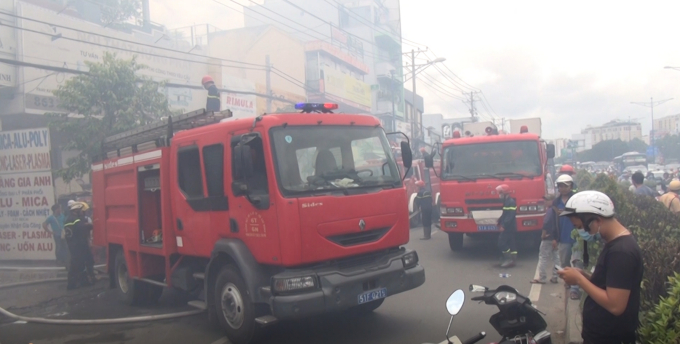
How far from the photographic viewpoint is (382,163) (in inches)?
249

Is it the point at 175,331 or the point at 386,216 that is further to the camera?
the point at 175,331

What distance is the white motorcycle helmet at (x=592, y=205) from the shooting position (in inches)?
122

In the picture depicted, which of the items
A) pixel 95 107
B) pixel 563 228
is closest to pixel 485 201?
pixel 563 228

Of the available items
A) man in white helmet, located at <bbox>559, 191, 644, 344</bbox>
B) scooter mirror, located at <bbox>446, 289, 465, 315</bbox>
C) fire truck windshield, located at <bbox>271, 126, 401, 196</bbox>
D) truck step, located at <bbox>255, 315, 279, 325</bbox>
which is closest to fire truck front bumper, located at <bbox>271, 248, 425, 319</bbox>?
truck step, located at <bbox>255, 315, 279, 325</bbox>

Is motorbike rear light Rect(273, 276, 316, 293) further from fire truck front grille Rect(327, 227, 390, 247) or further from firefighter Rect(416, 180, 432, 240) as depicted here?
firefighter Rect(416, 180, 432, 240)

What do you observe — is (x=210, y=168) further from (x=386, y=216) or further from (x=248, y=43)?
(x=248, y=43)

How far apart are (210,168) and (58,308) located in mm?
4443

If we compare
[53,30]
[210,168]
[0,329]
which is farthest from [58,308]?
[53,30]

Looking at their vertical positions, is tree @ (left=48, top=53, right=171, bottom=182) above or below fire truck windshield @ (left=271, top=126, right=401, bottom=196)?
above

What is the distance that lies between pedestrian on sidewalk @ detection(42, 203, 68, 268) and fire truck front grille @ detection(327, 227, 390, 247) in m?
9.54

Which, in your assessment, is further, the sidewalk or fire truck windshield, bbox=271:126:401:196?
fire truck windshield, bbox=271:126:401:196

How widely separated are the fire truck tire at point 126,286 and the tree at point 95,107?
583 cm

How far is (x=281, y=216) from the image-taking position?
532 centimetres

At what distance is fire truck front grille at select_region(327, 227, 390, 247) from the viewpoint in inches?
221
